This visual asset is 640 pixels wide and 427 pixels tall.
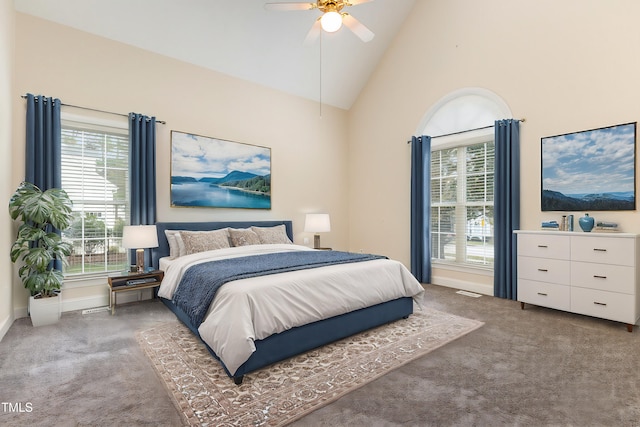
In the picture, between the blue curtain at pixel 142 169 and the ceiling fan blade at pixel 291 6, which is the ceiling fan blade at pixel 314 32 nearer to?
the ceiling fan blade at pixel 291 6

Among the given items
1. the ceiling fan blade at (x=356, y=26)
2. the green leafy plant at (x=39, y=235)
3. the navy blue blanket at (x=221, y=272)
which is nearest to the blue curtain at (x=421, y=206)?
the navy blue blanket at (x=221, y=272)

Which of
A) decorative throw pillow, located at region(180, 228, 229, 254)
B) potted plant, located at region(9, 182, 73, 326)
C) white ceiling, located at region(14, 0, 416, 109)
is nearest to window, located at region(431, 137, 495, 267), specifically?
white ceiling, located at region(14, 0, 416, 109)

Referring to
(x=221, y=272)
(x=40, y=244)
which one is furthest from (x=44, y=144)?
(x=221, y=272)

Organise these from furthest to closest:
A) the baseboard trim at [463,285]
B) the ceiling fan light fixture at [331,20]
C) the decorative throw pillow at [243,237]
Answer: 1. the baseboard trim at [463,285]
2. the decorative throw pillow at [243,237]
3. the ceiling fan light fixture at [331,20]

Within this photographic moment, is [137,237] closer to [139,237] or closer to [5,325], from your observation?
[139,237]

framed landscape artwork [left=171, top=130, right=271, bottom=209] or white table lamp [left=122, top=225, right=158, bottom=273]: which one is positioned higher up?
framed landscape artwork [left=171, top=130, right=271, bottom=209]

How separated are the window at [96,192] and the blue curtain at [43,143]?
222 mm

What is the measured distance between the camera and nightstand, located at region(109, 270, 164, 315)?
365cm

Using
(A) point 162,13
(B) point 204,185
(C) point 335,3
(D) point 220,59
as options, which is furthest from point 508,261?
(A) point 162,13

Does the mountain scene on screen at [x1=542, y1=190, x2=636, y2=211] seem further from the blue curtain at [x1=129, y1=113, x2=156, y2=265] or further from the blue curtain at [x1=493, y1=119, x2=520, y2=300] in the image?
the blue curtain at [x1=129, y1=113, x2=156, y2=265]

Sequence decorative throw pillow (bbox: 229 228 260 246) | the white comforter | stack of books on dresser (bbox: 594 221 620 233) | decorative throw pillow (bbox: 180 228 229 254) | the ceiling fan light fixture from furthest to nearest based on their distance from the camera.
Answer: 1. decorative throw pillow (bbox: 229 228 260 246)
2. decorative throw pillow (bbox: 180 228 229 254)
3. stack of books on dresser (bbox: 594 221 620 233)
4. the ceiling fan light fixture
5. the white comforter

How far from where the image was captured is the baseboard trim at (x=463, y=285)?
15.1 ft

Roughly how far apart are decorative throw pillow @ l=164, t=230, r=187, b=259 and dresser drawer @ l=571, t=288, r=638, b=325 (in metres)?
4.39

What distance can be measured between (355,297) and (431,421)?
1.22m
